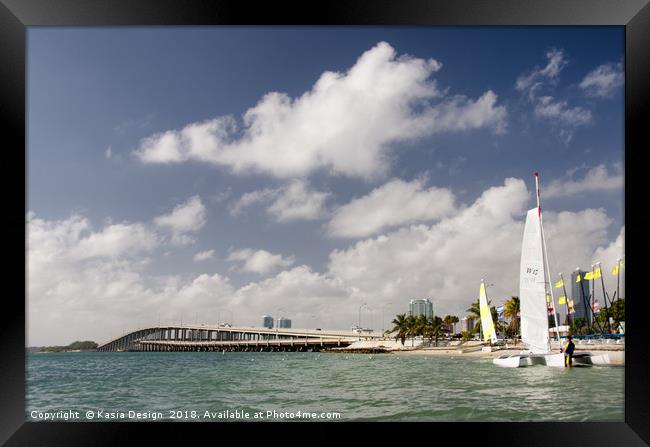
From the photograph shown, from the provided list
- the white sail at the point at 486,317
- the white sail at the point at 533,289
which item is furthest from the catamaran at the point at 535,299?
the white sail at the point at 486,317

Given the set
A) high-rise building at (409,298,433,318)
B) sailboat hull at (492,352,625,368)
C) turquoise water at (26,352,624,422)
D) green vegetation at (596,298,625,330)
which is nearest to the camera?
turquoise water at (26,352,624,422)

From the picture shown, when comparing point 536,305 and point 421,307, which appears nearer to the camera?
point 536,305

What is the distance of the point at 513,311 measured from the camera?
3847cm

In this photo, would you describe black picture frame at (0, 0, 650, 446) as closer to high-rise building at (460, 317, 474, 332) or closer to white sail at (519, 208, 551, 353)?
white sail at (519, 208, 551, 353)

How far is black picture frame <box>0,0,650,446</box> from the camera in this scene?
4.93 m

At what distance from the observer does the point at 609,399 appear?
9.30m

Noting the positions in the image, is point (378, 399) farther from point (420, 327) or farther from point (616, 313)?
point (420, 327)

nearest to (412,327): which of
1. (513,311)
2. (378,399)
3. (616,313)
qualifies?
(513,311)

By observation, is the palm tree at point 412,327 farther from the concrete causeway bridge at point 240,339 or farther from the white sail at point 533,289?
the white sail at point 533,289

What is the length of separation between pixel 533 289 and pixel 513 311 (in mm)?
23993

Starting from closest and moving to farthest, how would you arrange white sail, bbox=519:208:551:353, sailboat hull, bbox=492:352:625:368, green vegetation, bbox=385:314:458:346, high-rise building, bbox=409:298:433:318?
sailboat hull, bbox=492:352:625:368, white sail, bbox=519:208:551:353, green vegetation, bbox=385:314:458:346, high-rise building, bbox=409:298:433:318

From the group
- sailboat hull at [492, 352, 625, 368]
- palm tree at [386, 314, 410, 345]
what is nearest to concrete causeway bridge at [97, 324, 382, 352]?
palm tree at [386, 314, 410, 345]

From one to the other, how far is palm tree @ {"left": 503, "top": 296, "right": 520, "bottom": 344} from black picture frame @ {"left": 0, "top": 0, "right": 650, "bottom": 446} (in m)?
34.8

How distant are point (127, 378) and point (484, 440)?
19093mm
